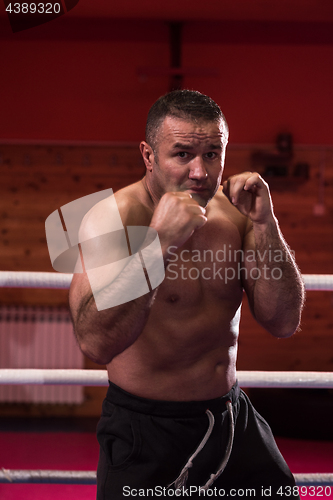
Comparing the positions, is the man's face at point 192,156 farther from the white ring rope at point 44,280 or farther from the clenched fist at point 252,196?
the white ring rope at point 44,280

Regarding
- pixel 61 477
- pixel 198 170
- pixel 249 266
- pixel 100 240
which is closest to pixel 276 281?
pixel 249 266

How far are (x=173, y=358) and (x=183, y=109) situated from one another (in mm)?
624

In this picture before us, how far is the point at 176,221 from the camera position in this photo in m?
0.94

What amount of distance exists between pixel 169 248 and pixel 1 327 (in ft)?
11.0

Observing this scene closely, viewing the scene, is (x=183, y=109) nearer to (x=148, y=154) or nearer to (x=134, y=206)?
(x=148, y=154)

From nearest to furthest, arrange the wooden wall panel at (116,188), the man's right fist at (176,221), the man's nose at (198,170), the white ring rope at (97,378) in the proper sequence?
the man's right fist at (176,221) < the man's nose at (198,170) < the white ring rope at (97,378) < the wooden wall panel at (116,188)

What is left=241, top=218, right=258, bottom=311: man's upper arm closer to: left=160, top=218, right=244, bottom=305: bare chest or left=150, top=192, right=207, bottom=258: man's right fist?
left=160, top=218, right=244, bottom=305: bare chest

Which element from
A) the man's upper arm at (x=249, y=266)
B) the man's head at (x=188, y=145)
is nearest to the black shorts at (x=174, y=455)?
the man's upper arm at (x=249, y=266)

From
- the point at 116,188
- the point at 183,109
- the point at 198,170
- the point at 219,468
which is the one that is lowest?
the point at 219,468

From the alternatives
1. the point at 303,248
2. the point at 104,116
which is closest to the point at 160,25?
the point at 104,116

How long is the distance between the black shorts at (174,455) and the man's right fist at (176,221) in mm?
436

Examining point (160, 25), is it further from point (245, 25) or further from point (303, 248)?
point (303, 248)

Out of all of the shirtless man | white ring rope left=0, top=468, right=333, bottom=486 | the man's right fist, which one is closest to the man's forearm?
the shirtless man

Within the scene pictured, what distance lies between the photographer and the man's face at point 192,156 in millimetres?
1070
